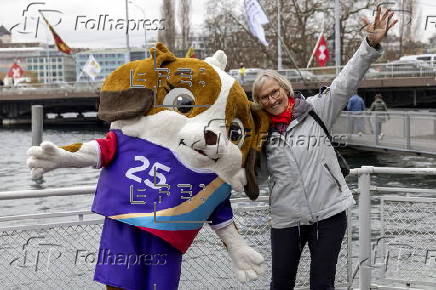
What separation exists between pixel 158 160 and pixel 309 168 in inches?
31.7

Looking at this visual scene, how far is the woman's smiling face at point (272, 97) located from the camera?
11.8ft

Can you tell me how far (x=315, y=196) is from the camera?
11.7 feet

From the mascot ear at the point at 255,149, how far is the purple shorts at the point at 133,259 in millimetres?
528

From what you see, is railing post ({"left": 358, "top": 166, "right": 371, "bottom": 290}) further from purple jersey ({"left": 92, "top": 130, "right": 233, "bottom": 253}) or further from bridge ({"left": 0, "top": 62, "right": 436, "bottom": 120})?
bridge ({"left": 0, "top": 62, "right": 436, "bottom": 120})

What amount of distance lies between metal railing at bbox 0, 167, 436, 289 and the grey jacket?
873mm

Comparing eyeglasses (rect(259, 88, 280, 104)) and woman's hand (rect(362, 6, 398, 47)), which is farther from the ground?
woman's hand (rect(362, 6, 398, 47))

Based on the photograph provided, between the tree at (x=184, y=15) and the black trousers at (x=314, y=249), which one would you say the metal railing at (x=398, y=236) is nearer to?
the black trousers at (x=314, y=249)

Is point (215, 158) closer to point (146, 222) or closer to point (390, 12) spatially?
point (146, 222)

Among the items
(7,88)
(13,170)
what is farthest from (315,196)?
(7,88)

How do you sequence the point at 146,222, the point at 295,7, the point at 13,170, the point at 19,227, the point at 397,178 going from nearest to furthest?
the point at 146,222 → the point at 19,227 → the point at 397,178 → the point at 13,170 → the point at 295,7

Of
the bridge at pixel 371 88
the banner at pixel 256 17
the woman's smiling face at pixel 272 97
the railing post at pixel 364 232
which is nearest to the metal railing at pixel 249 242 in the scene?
the railing post at pixel 364 232

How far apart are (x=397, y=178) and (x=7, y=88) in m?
37.1

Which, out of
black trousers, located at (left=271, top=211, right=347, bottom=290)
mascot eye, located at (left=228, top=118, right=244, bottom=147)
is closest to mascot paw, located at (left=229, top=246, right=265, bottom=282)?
black trousers, located at (left=271, top=211, right=347, bottom=290)

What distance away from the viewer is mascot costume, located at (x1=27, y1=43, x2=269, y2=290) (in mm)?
3322
